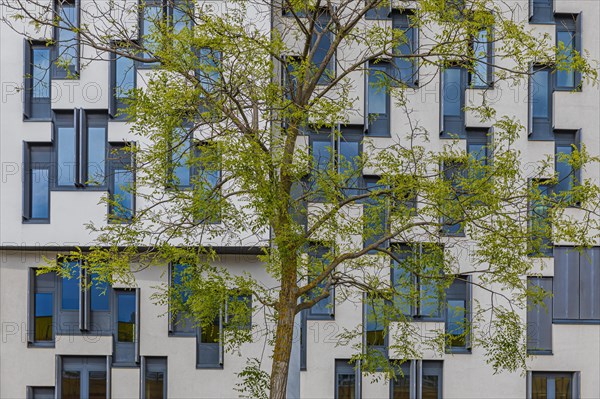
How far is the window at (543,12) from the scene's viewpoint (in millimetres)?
13312

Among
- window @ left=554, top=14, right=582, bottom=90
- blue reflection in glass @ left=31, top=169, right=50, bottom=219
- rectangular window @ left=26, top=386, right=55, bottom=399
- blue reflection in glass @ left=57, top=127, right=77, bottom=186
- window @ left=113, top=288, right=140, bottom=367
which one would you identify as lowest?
rectangular window @ left=26, top=386, right=55, bottom=399

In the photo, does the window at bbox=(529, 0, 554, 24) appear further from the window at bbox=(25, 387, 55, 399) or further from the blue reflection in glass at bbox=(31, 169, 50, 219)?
the window at bbox=(25, 387, 55, 399)

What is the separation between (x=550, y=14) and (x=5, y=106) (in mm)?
10480

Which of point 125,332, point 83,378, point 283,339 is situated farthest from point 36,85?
point 283,339

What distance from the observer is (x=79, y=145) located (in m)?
13.0

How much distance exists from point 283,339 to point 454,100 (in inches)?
274

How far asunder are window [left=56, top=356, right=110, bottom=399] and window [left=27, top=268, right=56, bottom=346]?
549 millimetres

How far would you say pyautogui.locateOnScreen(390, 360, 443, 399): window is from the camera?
13.0m

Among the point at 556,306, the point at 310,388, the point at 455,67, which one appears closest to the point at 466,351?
the point at 556,306

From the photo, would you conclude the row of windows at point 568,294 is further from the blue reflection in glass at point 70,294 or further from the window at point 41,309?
the window at point 41,309

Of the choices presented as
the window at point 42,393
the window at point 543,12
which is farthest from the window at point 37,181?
the window at point 543,12

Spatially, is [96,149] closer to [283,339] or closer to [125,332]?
[125,332]

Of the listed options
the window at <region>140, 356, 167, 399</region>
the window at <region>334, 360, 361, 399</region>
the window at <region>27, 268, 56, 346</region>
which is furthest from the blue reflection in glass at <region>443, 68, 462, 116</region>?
the window at <region>27, 268, 56, 346</region>

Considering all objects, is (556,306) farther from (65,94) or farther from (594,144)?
(65,94)
